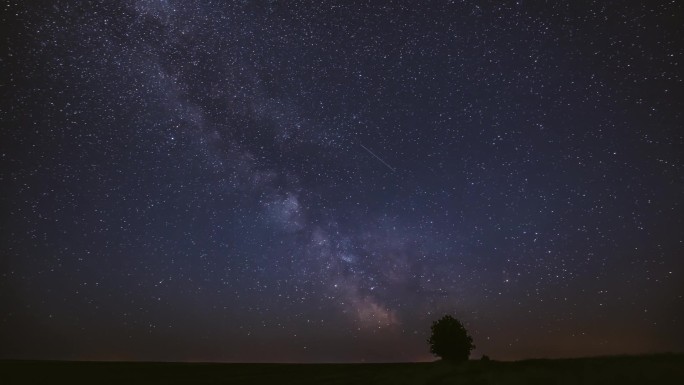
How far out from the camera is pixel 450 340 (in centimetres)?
3831

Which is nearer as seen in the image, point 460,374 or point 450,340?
point 460,374

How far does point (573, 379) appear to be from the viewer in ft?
52.0

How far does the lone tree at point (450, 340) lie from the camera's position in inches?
1494

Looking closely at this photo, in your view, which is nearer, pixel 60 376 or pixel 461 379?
pixel 461 379

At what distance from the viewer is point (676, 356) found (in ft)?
58.9

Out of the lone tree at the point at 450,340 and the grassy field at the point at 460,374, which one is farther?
the lone tree at the point at 450,340

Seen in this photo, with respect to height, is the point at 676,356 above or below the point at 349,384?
above

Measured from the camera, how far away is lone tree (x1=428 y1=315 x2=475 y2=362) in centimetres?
3794

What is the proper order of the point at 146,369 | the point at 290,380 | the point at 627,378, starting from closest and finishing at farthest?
the point at 627,378
the point at 290,380
the point at 146,369

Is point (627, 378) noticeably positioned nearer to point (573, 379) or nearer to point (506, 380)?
point (573, 379)

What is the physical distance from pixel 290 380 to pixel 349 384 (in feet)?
18.5

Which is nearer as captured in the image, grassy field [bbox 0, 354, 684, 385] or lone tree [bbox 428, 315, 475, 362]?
grassy field [bbox 0, 354, 684, 385]

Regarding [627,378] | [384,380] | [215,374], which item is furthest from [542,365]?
[215,374]

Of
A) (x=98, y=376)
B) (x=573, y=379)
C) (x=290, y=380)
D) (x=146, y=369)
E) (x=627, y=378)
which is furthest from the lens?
(x=146, y=369)
